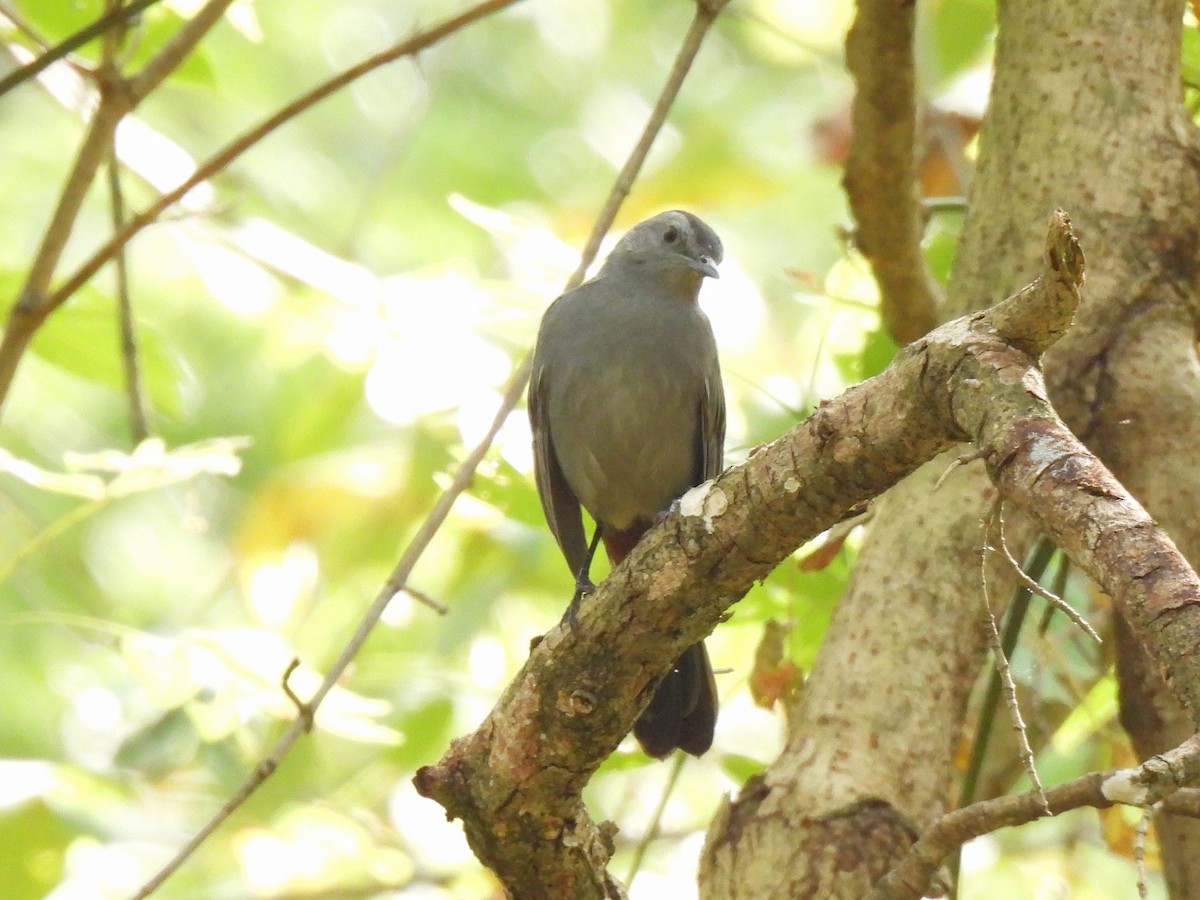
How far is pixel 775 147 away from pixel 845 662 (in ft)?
18.7

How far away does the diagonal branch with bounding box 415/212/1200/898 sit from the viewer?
1741mm

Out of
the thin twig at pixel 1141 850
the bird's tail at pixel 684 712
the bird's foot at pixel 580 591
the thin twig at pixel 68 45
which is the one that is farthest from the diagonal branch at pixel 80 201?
the thin twig at pixel 1141 850

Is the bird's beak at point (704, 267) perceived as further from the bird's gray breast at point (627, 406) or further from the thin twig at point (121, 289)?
the thin twig at point (121, 289)

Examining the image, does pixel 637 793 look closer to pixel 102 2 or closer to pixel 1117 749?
pixel 1117 749

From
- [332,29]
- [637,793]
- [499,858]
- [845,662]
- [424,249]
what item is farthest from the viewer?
[332,29]

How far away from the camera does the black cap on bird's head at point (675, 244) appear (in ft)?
14.4

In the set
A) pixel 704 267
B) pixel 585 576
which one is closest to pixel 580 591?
pixel 585 576

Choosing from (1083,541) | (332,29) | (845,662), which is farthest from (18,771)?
(332,29)

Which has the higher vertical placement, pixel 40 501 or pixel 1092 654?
pixel 40 501

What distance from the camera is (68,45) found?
9.73 feet

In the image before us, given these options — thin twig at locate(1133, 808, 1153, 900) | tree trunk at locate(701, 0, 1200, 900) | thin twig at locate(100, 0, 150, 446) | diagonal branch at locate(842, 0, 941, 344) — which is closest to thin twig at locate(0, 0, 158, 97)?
thin twig at locate(100, 0, 150, 446)

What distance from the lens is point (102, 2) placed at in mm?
3838

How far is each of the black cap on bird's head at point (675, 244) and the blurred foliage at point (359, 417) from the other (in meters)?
0.33

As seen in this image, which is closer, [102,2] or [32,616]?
[32,616]
